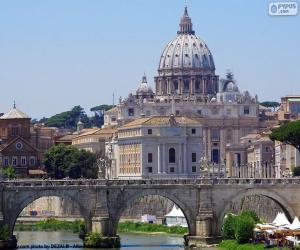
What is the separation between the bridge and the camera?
293 ft

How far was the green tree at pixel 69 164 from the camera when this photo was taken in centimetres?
14788

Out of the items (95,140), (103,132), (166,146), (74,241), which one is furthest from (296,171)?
(103,132)

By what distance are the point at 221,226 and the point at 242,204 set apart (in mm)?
18003

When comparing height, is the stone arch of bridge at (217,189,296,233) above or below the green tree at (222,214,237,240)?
above

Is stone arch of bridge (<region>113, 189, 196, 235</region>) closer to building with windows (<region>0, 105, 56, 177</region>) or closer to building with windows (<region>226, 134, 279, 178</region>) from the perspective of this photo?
building with windows (<region>226, 134, 279, 178</region>)

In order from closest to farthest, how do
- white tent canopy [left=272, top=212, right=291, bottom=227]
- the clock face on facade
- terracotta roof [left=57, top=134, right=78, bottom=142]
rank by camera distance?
white tent canopy [left=272, top=212, right=291, bottom=227]
the clock face on facade
terracotta roof [left=57, top=134, right=78, bottom=142]

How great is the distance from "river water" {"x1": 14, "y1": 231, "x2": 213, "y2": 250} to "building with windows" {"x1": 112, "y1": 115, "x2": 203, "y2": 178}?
42428mm

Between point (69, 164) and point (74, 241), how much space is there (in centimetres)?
5267

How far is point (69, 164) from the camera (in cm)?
14875

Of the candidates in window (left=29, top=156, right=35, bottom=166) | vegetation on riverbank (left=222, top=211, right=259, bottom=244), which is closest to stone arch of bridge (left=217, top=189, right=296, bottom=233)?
vegetation on riverbank (left=222, top=211, right=259, bottom=244)

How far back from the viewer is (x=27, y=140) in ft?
524

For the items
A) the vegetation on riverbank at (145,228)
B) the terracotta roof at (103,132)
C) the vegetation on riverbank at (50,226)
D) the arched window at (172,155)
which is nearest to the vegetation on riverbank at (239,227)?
the vegetation on riverbank at (145,228)

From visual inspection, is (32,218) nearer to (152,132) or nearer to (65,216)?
(65,216)

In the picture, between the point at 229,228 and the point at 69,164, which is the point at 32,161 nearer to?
the point at 69,164
